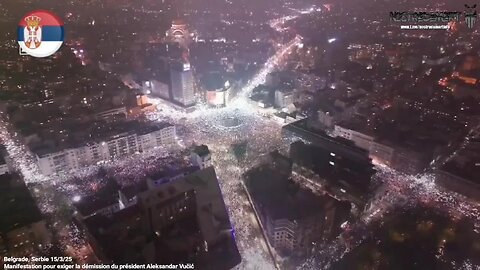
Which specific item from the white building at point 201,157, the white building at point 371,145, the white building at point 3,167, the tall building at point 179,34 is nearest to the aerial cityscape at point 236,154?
the white building at point 371,145

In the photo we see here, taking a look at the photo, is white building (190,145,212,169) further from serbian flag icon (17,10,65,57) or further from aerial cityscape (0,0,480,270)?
serbian flag icon (17,10,65,57)

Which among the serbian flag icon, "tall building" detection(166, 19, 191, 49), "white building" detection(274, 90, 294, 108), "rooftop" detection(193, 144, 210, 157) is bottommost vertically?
"rooftop" detection(193, 144, 210, 157)

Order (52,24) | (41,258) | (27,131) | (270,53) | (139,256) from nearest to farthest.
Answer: (139,256) < (41,258) < (52,24) < (27,131) < (270,53)

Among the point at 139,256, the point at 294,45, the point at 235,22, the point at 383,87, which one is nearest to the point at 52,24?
the point at 139,256

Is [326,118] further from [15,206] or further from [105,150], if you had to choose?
[15,206]

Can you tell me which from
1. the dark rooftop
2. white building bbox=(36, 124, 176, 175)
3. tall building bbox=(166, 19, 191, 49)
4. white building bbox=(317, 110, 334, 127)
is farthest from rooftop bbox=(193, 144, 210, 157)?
tall building bbox=(166, 19, 191, 49)

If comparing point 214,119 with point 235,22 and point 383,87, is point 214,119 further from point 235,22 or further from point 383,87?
point 235,22
